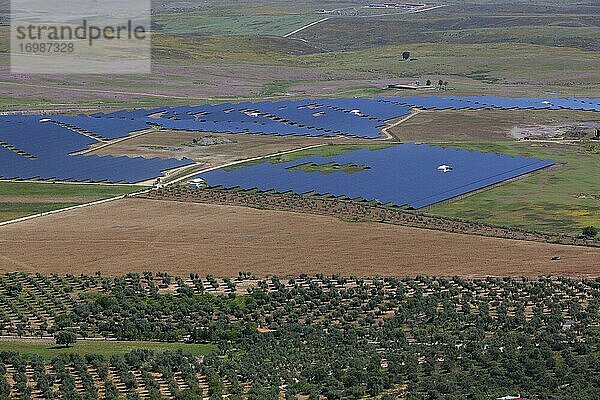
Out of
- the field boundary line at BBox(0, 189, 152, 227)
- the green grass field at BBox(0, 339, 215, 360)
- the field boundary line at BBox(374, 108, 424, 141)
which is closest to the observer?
the green grass field at BBox(0, 339, 215, 360)

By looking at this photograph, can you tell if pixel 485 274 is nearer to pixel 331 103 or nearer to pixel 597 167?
pixel 597 167

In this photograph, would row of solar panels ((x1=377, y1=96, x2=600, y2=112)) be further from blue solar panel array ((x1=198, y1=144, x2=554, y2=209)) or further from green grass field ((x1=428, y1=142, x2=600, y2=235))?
green grass field ((x1=428, y1=142, x2=600, y2=235))

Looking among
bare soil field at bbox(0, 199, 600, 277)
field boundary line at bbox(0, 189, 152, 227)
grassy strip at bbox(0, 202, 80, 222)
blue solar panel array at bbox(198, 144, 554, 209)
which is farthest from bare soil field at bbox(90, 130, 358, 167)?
bare soil field at bbox(0, 199, 600, 277)

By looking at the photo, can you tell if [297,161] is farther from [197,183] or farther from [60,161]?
[60,161]

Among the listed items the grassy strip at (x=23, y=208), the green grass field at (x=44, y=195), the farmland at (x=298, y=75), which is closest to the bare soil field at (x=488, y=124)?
the farmland at (x=298, y=75)

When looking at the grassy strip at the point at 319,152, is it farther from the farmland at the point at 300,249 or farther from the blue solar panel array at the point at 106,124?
the blue solar panel array at the point at 106,124
